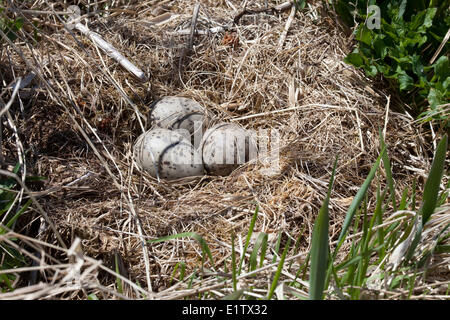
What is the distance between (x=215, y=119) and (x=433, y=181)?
1.39 meters

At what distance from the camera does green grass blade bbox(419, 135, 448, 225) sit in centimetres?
159

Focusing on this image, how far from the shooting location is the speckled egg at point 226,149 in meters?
2.55

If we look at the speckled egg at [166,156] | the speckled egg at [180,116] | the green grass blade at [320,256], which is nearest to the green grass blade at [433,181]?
the green grass blade at [320,256]

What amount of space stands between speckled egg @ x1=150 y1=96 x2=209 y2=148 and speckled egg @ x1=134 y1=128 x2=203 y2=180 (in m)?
0.13

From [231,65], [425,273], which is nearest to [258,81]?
[231,65]

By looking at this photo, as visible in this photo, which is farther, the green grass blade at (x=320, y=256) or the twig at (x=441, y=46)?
the twig at (x=441, y=46)

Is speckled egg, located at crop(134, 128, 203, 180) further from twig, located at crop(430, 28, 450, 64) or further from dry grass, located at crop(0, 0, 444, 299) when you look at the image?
twig, located at crop(430, 28, 450, 64)

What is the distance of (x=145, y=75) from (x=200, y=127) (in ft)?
1.42

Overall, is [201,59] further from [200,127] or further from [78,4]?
[78,4]

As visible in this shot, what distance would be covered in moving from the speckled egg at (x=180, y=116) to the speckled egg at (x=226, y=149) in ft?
0.42

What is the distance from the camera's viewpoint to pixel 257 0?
129 inches

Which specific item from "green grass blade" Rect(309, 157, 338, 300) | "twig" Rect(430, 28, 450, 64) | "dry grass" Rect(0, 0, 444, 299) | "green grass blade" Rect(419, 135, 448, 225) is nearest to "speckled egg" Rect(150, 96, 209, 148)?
"dry grass" Rect(0, 0, 444, 299)

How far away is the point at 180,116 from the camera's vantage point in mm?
2725

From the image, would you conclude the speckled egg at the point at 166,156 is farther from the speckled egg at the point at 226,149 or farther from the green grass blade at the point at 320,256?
the green grass blade at the point at 320,256
